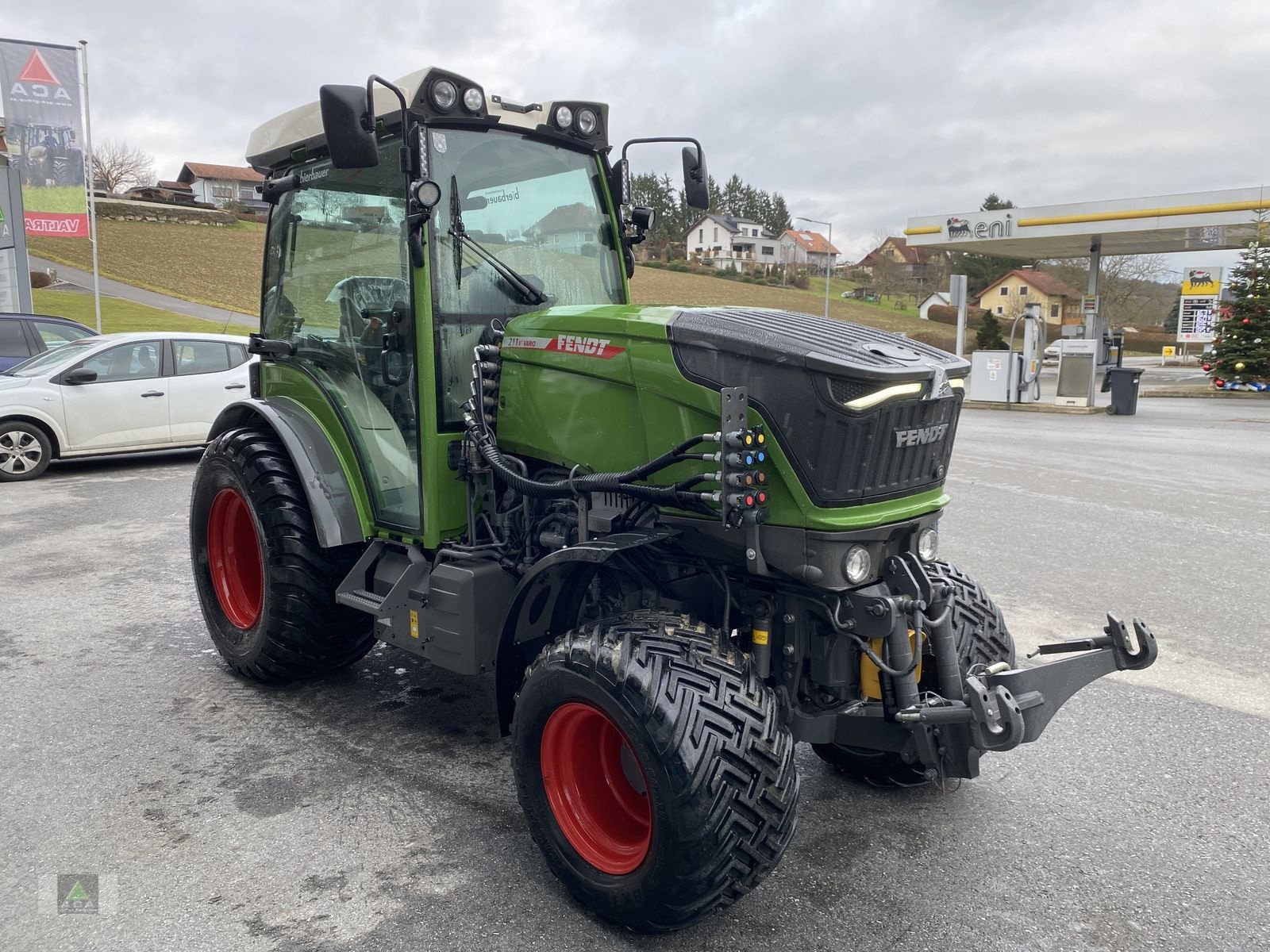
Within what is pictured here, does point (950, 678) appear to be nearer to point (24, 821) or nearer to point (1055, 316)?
point (24, 821)

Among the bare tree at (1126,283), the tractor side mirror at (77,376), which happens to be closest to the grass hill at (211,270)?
the bare tree at (1126,283)

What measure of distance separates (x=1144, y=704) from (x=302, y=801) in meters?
3.62

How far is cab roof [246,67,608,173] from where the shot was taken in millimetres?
3424

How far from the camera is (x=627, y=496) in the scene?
309 centimetres

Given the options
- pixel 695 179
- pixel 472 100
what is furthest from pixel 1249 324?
pixel 472 100

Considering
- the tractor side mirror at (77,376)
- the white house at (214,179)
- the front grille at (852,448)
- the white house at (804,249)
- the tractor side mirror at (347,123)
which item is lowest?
the tractor side mirror at (77,376)

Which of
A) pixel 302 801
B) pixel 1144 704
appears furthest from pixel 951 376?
pixel 302 801

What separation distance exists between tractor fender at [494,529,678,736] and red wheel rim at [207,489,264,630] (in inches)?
78.0

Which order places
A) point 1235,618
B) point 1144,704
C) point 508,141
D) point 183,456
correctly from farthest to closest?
point 183,456 → point 1235,618 → point 1144,704 → point 508,141

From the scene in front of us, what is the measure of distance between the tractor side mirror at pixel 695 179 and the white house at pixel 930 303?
2679 inches

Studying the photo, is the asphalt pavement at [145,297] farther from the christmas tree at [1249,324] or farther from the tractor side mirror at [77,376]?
the christmas tree at [1249,324]

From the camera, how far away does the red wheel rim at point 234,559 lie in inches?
187

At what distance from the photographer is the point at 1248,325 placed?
2177cm

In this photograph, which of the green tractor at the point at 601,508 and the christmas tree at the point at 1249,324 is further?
the christmas tree at the point at 1249,324
